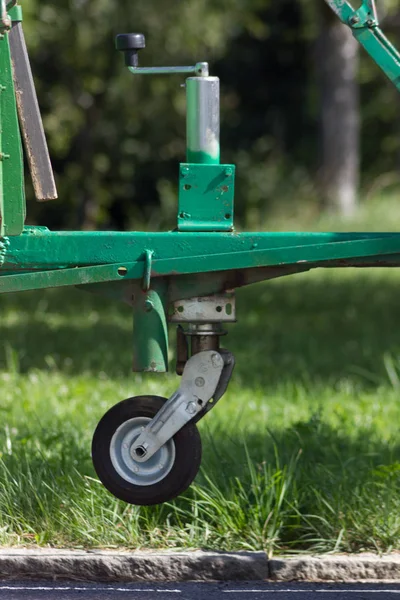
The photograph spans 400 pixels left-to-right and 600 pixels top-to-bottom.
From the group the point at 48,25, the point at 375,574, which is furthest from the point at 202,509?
the point at 48,25

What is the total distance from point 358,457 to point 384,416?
45.6 inches

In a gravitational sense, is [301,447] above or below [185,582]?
above

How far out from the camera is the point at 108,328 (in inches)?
396

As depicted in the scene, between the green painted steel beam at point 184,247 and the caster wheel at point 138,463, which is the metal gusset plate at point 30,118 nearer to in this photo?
the green painted steel beam at point 184,247

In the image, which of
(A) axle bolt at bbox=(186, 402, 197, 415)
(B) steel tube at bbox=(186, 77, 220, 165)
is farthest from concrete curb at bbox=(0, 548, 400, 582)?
(B) steel tube at bbox=(186, 77, 220, 165)

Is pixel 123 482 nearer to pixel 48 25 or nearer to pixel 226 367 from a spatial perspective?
pixel 226 367

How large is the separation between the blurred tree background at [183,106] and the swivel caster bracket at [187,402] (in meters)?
10.4

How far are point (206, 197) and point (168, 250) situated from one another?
224 mm

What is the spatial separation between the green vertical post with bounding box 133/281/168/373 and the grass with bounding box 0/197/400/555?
0.92 m

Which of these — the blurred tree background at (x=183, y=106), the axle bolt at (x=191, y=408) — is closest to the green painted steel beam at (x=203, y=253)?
the axle bolt at (x=191, y=408)

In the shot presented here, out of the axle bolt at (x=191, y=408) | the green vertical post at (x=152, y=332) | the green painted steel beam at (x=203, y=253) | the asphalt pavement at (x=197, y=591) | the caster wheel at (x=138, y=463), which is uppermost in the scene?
the green painted steel beam at (x=203, y=253)

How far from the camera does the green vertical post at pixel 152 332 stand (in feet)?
12.9

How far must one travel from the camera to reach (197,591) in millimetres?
4383

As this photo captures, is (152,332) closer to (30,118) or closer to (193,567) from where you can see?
(30,118)
